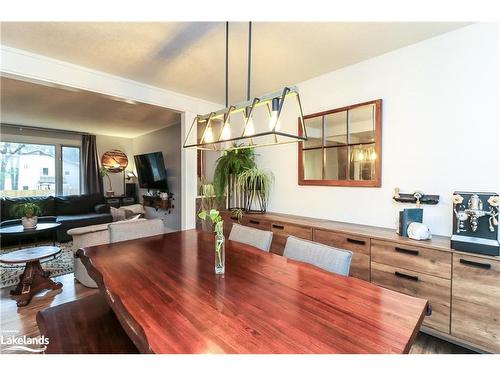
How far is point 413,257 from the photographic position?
5.98 feet

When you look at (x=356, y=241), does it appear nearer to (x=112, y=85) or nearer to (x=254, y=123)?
(x=254, y=123)

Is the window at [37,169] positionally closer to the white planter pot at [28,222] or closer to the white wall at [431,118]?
the white planter pot at [28,222]

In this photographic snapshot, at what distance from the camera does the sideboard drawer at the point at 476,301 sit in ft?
4.95

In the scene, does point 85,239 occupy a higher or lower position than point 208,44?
lower

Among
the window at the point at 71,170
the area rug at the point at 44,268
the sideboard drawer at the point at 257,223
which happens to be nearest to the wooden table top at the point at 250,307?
the sideboard drawer at the point at 257,223

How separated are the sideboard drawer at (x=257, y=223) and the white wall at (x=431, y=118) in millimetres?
705

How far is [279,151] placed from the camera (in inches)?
131

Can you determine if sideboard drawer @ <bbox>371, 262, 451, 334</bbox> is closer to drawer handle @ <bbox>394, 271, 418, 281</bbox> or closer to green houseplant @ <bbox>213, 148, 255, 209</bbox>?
Result: drawer handle @ <bbox>394, 271, 418, 281</bbox>

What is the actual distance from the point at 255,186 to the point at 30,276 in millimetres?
2754

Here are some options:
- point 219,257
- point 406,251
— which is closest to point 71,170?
point 219,257

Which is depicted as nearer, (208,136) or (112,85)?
(208,136)

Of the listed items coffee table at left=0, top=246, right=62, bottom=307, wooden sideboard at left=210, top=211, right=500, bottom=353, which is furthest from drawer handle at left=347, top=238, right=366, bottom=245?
coffee table at left=0, top=246, right=62, bottom=307
